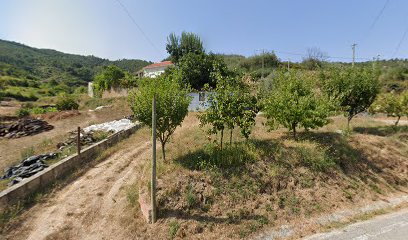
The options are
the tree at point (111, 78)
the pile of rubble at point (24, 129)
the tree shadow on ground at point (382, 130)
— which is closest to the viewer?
the tree shadow on ground at point (382, 130)

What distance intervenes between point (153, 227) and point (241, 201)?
275cm

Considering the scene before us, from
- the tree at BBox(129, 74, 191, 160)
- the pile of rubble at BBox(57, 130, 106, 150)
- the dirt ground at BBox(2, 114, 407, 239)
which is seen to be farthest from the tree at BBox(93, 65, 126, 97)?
the tree at BBox(129, 74, 191, 160)

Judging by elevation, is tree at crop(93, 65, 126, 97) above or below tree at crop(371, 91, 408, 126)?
above

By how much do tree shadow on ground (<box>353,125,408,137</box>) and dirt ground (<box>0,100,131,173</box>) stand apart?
17.7m

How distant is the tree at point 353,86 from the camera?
522 inches

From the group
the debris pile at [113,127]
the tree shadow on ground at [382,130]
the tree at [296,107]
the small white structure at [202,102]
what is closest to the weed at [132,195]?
the small white structure at [202,102]

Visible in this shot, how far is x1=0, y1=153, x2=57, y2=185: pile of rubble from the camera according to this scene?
873 centimetres

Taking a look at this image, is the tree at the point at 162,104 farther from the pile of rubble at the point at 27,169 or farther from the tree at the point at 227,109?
the pile of rubble at the point at 27,169

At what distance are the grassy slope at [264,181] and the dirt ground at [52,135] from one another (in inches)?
311

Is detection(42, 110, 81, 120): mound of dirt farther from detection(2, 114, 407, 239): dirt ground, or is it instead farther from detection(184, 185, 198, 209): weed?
detection(184, 185, 198, 209): weed

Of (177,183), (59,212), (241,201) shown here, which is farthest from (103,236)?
(241,201)

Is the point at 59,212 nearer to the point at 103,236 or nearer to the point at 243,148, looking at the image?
the point at 103,236

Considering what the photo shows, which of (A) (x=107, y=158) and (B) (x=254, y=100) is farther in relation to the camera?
(A) (x=107, y=158)

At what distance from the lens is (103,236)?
620 cm
